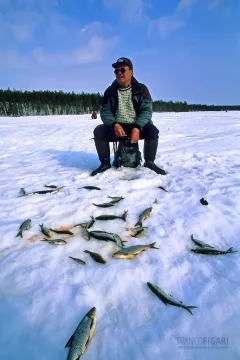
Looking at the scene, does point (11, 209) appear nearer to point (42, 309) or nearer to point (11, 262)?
point (11, 262)

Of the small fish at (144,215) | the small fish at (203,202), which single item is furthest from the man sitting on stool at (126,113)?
the small fish at (144,215)

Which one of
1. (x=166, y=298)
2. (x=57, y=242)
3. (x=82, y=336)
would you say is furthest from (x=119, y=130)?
(x=82, y=336)

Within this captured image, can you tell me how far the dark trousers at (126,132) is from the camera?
13.6ft

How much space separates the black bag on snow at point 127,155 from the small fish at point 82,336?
10.1 ft

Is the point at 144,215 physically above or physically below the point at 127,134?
below

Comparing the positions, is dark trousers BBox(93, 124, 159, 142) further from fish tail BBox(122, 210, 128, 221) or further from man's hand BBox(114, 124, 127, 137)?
fish tail BBox(122, 210, 128, 221)

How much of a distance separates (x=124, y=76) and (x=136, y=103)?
435 millimetres

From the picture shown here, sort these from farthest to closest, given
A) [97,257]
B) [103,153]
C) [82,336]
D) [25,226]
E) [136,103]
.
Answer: [103,153] < [136,103] < [25,226] < [97,257] < [82,336]

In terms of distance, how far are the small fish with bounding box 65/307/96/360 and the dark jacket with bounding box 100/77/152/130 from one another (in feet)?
9.71

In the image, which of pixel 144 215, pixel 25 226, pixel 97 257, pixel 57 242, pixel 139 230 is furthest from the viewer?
pixel 144 215

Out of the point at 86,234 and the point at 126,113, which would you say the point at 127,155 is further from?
the point at 86,234

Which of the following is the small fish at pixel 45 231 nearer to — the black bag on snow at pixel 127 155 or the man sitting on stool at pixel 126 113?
the man sitting on stool at pixel 126 113

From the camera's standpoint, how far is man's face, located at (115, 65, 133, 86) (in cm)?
383

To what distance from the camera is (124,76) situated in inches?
153
